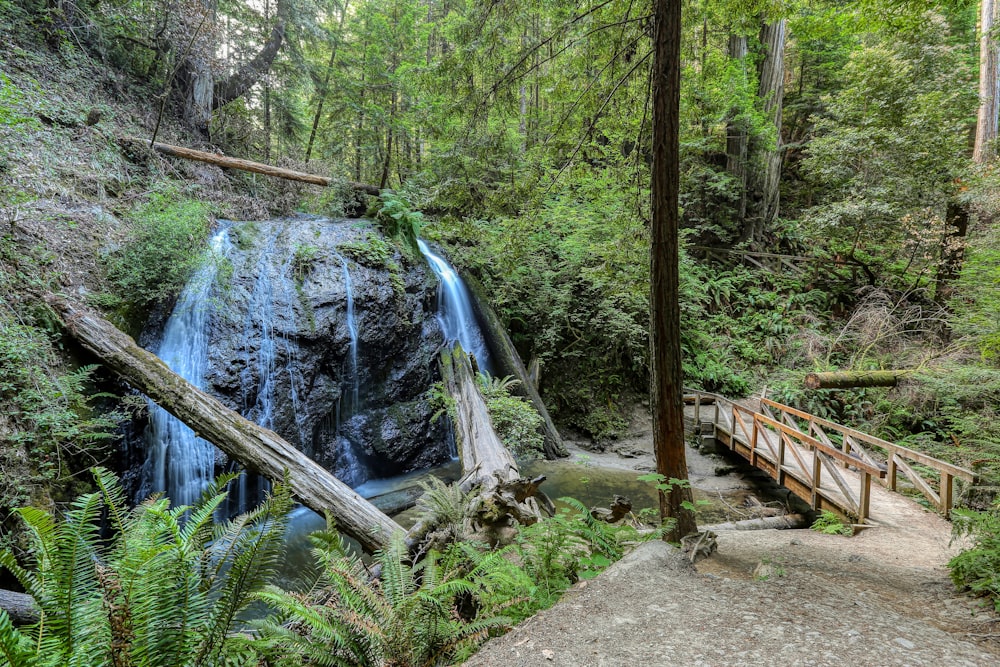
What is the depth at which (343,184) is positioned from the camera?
11422mm

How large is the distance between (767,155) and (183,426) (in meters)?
16.6

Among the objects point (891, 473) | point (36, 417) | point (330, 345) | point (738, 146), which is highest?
point (738, 146)

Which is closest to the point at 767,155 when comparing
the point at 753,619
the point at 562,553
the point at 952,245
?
the point at 952,245

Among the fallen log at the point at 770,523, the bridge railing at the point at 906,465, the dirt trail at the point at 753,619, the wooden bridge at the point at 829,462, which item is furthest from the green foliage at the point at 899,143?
the dirt trail at the point at 753,619

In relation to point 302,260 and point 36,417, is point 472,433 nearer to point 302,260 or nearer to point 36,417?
point 302,260

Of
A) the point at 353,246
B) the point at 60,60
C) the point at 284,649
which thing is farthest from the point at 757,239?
the point at 60,60

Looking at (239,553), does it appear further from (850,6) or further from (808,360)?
(808,360)

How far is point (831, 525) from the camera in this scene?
6.05 metres

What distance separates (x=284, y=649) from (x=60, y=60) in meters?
11.9

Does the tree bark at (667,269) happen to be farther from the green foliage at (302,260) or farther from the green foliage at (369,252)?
the green foliage at (369,252)

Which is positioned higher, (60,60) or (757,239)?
(60,60)

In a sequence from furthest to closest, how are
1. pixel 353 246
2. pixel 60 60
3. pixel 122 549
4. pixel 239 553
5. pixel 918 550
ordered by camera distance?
pixel 353 246
pixel 60 60
pixel 918 550
pixel 239 553
pixel 122 549

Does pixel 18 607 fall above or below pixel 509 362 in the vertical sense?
below

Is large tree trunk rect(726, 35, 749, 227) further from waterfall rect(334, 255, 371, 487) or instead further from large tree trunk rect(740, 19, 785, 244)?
waterfall rect(334, 255, 371, 487)
